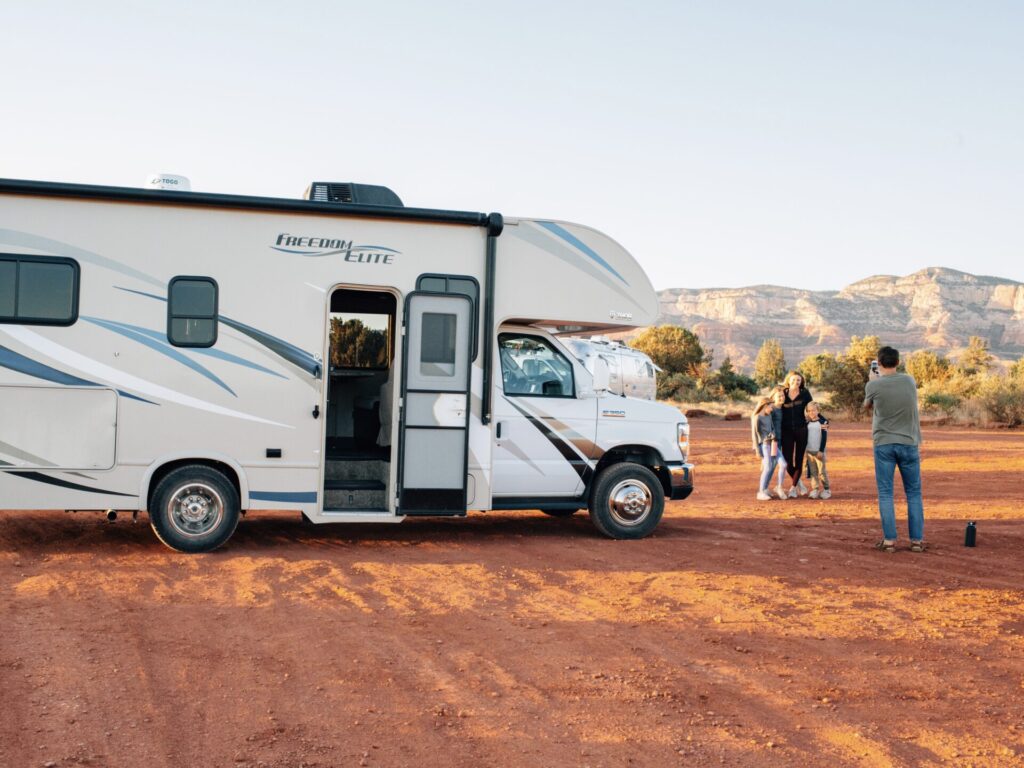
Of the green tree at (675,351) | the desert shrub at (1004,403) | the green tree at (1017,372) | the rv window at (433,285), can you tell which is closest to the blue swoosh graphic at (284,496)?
the rv window at (433,285)

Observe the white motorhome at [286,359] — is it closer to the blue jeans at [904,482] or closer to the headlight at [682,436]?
the headlight at [682,436]

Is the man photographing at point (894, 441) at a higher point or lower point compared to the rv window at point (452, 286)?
lower

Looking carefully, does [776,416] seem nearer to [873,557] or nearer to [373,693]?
[873,557]

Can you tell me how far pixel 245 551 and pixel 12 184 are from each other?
3855mm

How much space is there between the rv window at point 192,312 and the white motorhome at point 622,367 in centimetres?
368

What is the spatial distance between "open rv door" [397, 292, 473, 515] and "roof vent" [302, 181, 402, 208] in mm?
1009

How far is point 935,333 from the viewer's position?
365 feet

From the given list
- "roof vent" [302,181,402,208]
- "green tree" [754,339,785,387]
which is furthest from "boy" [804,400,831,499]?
"green tree" [754,339,785,387]

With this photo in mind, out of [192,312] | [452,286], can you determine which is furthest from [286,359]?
[452,286]

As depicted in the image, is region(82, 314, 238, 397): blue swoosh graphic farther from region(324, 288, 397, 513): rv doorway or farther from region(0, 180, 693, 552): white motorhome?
region(324, 288, 397, 513): rv doorway

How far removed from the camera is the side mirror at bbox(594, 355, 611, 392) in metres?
10.7

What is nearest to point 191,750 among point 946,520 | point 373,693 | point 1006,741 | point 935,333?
point 373,693

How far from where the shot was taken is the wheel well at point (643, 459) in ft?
35.5

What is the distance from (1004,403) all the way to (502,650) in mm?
32243
